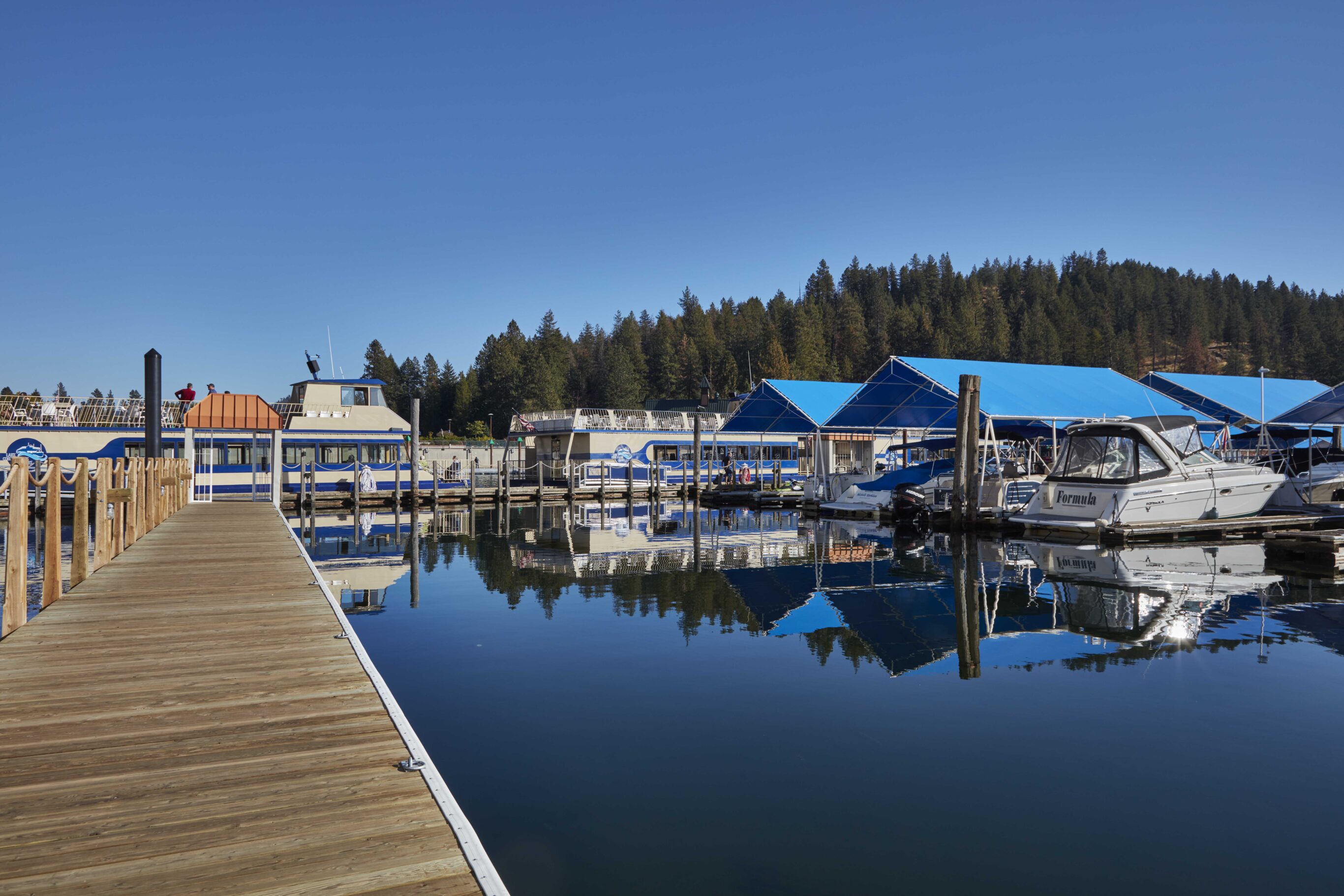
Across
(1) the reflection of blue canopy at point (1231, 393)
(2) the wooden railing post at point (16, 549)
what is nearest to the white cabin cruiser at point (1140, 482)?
(1) the reflection of blue canopy at point (1231, 393)

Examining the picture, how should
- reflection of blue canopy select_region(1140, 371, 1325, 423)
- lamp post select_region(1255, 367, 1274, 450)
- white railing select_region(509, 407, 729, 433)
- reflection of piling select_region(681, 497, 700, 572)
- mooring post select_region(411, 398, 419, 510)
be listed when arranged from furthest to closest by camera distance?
white railing select_region(509, 407, 729, 433)
mooring post select_region(411, 398, 419, 510)
reflection of blue canopy select_region(1140, 371, 1325, 423)
lamp post select_region(1255, 367, 1274, 450)
reflection of piling select_region(681, 497, 700, 572)

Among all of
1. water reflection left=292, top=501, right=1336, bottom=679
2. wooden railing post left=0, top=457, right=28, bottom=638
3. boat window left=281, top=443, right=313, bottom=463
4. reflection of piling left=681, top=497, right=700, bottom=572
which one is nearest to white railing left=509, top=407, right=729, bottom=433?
reflection of piling left=681, top=497, right=700, bottom=572

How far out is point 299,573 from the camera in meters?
10.1

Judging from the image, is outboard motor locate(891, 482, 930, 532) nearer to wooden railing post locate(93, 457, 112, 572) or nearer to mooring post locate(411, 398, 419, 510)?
mooring post locate(411, 398, 419, 510)

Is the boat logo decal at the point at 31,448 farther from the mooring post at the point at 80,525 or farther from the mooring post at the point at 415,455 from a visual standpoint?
the mooring post at the point at 80,525

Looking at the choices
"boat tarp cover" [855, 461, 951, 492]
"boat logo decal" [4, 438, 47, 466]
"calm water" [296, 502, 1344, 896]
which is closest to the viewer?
"calm water" [296, 502, 1344, 896]

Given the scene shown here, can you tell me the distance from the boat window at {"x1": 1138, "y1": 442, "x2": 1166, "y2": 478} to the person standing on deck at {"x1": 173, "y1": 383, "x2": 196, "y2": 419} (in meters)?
25.1

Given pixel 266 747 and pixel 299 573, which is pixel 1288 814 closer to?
pixel 266 747

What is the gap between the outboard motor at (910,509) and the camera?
2402 cm

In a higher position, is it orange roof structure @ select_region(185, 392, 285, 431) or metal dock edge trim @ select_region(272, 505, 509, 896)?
orange roof structure @ select_region(185, 392, 285, 431)

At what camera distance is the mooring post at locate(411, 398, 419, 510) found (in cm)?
3145

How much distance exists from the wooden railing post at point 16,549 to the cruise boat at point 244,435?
64.9 feet

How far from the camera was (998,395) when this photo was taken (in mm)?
24688

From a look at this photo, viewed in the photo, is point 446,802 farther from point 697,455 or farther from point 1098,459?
point 697,455
